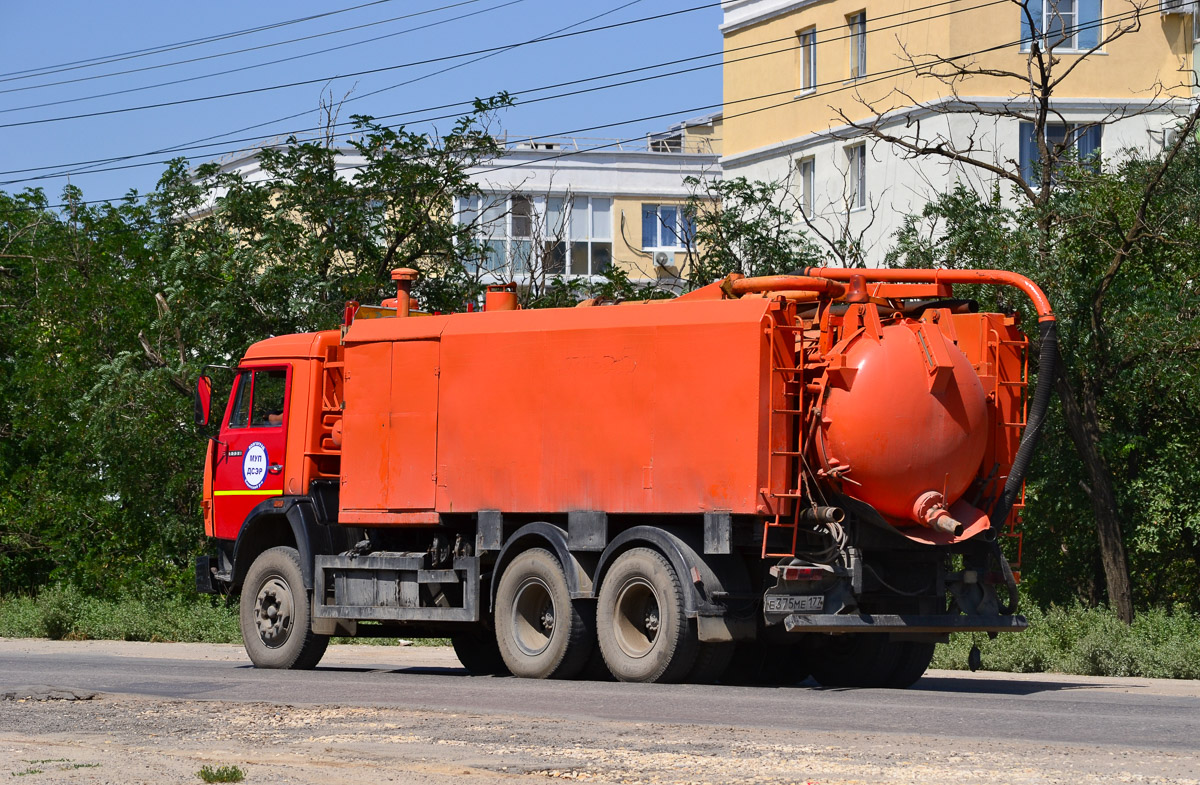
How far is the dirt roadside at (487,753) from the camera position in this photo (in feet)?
28.6

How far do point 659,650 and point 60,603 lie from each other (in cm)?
1459

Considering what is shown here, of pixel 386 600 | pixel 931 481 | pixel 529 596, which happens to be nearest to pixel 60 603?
pixel 386 600

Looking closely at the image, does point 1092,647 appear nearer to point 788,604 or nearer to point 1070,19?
point 788,604

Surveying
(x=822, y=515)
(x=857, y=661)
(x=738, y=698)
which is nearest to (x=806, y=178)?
(x=857, y=661)

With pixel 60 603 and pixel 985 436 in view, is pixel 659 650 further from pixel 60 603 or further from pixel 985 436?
pixel 60 603

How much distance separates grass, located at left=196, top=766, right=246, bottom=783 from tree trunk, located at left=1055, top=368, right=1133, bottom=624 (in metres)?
13.5

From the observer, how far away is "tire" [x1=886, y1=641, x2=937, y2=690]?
15148 millimetres

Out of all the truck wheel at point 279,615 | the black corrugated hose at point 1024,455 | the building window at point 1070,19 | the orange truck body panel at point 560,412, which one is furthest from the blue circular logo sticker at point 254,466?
the building window at point 1070,19

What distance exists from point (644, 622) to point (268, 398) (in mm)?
5419

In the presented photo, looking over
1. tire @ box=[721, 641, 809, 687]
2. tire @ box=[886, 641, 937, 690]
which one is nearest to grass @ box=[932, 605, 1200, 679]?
tire @ box=[886, 641, 937, 690]

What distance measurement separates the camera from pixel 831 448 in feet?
44.9

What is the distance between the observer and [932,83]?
124 feet

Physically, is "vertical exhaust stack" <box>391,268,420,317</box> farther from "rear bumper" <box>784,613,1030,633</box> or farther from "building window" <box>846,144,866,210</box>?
"building window" <box>846,144,866,210</box>

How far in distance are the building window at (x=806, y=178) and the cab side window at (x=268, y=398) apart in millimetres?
25391
